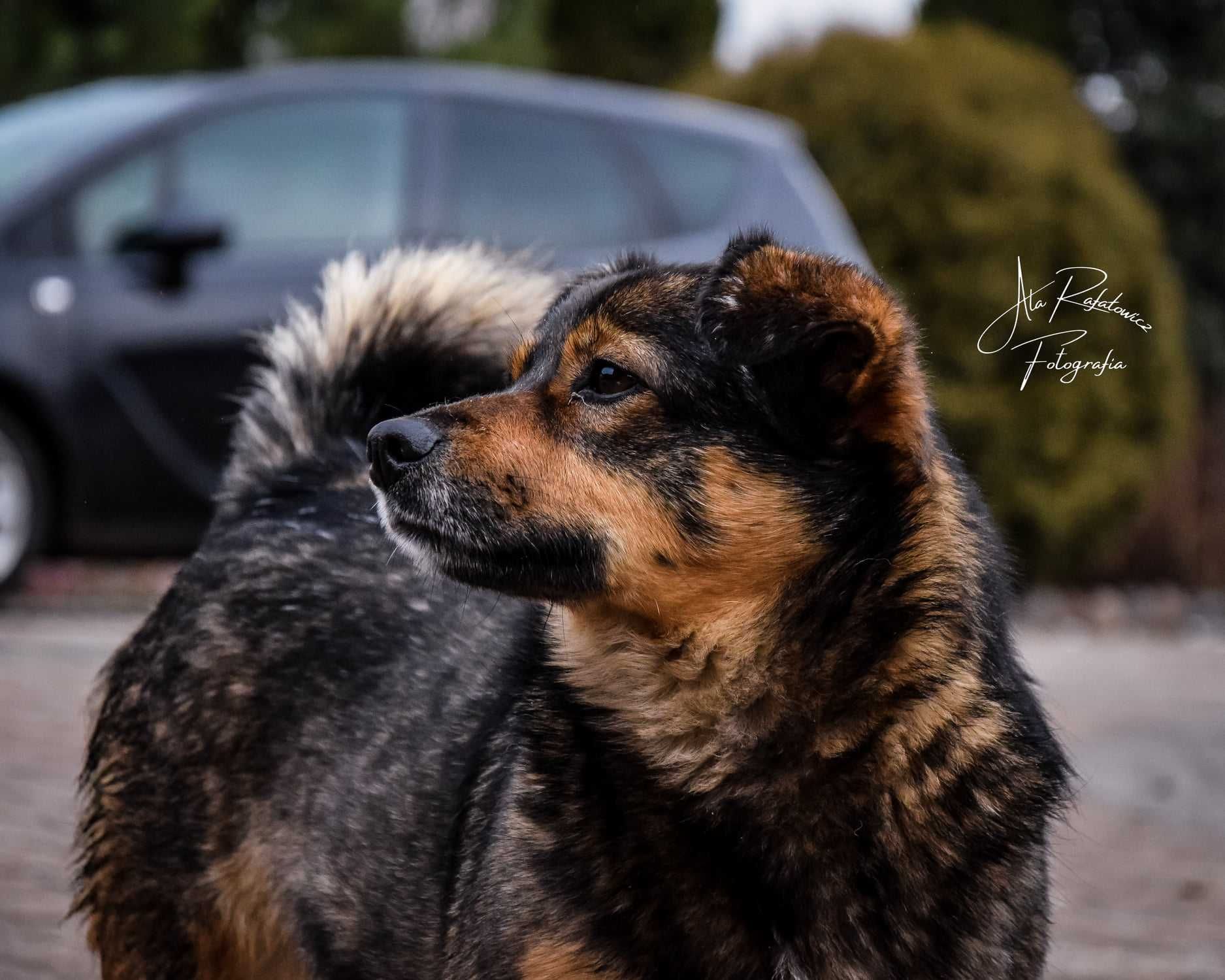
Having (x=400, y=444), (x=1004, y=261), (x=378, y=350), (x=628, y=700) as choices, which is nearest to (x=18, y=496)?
(x=378, y=350)

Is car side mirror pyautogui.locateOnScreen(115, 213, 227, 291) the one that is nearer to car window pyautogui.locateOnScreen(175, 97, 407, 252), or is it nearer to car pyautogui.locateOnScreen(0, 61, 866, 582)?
car pyautogui.locateOnScreen(0, 61, 866, 582)

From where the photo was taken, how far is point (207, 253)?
26.7 ft

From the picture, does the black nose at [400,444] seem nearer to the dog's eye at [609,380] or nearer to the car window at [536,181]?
the dog's eye at [609,380]

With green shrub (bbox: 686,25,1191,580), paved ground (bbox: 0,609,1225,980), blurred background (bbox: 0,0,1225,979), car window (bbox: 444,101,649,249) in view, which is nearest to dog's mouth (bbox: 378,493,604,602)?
paved ground (bbox: 0,609,1225,980)

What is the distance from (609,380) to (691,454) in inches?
9.3

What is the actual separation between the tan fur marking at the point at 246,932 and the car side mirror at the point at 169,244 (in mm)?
4973

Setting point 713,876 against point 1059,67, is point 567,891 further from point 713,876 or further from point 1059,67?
point 1059,67

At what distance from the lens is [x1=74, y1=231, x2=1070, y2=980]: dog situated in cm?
279

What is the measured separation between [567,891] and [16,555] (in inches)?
236

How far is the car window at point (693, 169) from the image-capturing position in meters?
8.46

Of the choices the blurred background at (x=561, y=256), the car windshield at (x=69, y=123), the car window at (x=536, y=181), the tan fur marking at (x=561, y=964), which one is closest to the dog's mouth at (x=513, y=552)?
the tan fur marking at (x=561, y=964)

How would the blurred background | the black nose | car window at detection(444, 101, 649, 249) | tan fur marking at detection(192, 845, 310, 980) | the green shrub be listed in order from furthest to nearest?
the green shrub → car window at detection(444, 101, 649, 249) → the blurred background → tan fur marking at detection(192, 845, 310, 980) → the black nose

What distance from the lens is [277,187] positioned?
8.34 meters

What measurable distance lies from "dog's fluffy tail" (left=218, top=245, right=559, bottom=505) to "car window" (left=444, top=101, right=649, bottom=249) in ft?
14.2
